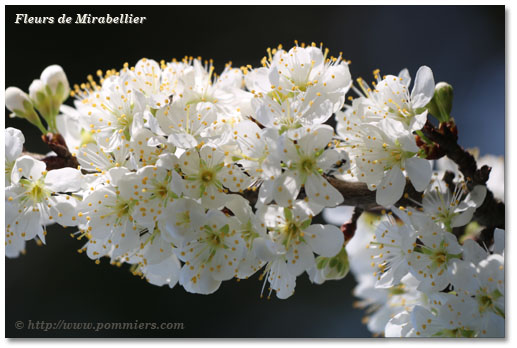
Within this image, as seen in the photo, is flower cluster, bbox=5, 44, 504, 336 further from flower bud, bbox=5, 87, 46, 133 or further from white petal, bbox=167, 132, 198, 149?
flower bud, bbox=5, 87, 46, 133

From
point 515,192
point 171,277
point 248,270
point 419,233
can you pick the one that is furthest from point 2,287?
point 515,192

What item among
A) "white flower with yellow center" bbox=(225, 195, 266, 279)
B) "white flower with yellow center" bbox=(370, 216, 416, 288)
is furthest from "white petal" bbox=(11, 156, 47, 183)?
"white flower with yellow center" bbox=(370, 216, 416, 288)

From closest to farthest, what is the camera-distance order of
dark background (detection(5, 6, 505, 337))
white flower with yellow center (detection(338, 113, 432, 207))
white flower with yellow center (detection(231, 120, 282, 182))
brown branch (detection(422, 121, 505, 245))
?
white flower with yellow center (detection(231, 120, 282, 182)) → white flower with yellow center (detection(338, 113, 432, 207)) → brown branch (detection(422, 121, 505, 245)) → dark background (detection(5, 6, 505, 337))

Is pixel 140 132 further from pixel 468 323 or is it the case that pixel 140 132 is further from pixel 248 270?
pixel 468 323

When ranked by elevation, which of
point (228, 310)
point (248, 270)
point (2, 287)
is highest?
point (248, 270)

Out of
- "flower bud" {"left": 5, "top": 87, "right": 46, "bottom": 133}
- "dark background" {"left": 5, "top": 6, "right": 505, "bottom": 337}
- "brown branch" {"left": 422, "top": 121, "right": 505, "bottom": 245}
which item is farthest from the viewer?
"dark background" {"left": 5, "top": 6, "right": 505, "bottom": 337}
